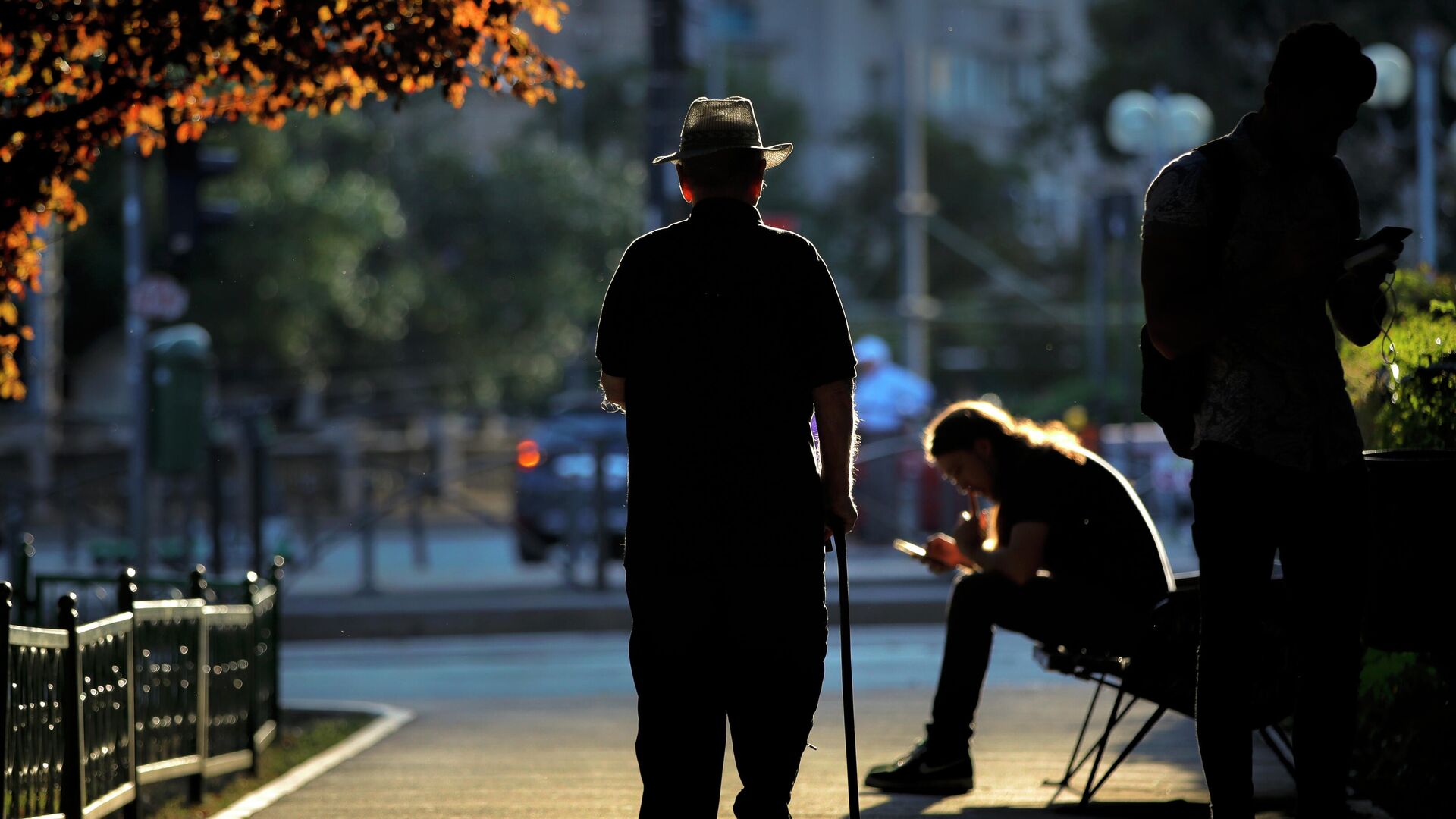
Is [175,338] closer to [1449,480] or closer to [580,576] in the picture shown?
[580,576]

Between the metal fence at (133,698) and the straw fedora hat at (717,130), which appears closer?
the straw fedora hat at (717,130)

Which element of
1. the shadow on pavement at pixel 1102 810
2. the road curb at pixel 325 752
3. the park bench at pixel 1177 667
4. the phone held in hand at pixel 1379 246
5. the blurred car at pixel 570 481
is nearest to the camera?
the phone held in hand at pixel 1379 246

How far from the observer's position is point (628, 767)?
7965 mm

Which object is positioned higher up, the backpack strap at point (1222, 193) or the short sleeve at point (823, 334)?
the backpack strap at point (1222, 193)

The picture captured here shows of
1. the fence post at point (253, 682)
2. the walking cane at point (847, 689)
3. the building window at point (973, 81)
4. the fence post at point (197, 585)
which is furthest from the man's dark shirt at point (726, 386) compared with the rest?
the building window at point (973, 81)

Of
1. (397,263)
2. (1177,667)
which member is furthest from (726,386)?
(397,263)

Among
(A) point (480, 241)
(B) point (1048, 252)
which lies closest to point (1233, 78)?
(A) point (480, 241)

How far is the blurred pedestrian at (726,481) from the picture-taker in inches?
174

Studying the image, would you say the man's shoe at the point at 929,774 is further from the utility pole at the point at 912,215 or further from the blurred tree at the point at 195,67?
the utility pole at the point at 912,215

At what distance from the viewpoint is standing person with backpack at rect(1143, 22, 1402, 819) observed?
468 centimetres

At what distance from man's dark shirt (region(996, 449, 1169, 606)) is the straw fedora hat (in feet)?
8.16

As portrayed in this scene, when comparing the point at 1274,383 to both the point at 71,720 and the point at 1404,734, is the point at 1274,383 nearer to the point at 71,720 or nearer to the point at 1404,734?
the point at 1404,734

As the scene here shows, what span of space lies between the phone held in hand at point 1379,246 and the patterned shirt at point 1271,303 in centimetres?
6

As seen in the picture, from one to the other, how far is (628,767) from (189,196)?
822cm
